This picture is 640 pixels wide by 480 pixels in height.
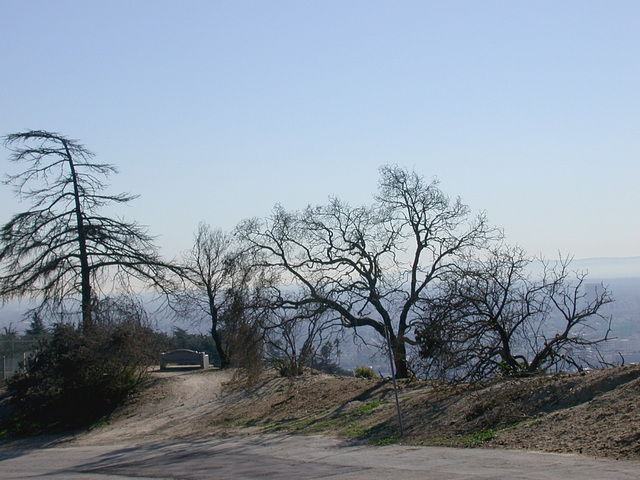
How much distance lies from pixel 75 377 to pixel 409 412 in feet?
50.1

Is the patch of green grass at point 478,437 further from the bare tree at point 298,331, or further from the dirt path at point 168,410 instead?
the bare tree at point 298,331

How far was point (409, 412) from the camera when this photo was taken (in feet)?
59.8

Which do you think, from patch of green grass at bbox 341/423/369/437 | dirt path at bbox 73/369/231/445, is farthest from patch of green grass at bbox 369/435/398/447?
dirt path at bbox 73/369/231/445

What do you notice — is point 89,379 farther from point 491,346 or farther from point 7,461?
point 491,346

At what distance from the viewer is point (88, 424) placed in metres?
26.4

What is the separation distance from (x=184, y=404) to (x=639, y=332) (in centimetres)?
1976

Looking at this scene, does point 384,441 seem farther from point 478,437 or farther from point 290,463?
point 290,463

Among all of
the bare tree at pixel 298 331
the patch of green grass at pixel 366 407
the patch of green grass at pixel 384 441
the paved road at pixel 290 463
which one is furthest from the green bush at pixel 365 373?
the patch of green grass at pixel 384 441

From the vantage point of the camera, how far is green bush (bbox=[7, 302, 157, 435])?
88.9 feet

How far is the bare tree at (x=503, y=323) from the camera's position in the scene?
1850 centimetres

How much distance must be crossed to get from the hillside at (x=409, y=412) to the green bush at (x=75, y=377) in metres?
1.28

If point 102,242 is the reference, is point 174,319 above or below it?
below

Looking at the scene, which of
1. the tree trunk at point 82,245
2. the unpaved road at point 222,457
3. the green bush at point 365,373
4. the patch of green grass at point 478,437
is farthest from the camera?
the tree trunk at point 82,245

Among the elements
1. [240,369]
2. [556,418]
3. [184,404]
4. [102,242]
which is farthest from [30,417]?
[556,418]
